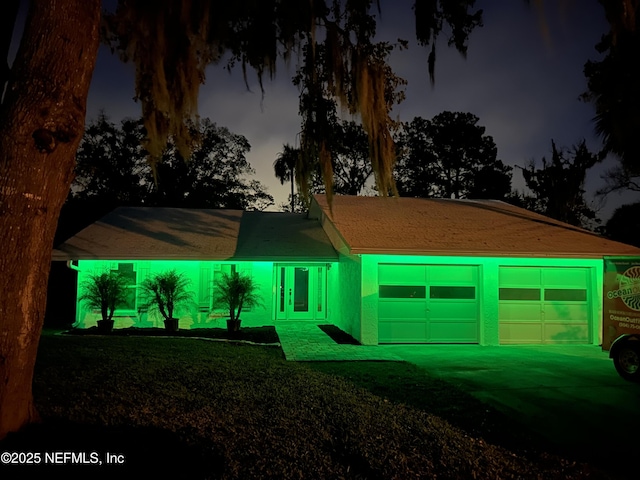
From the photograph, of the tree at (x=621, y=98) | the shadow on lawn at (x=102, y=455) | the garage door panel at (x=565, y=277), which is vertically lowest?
the shadow on lawn at (x=102, y=455)

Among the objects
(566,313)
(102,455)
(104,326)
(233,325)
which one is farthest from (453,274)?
(102,455)

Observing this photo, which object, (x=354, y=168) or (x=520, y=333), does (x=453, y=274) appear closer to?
(x=520, y=333)

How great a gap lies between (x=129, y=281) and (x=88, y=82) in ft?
32.3

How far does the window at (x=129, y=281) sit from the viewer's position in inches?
517

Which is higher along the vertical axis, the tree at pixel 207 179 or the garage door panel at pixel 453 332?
the tree at pixel 207 179

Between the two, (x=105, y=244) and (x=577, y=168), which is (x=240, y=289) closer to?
(x=105, y=244)

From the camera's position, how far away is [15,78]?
12.9 feet

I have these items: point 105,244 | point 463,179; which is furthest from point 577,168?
point 105,244

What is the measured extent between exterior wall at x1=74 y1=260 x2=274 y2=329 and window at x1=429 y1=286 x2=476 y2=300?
4.86 m

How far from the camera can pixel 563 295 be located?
11.7m

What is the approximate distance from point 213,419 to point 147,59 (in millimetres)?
3940

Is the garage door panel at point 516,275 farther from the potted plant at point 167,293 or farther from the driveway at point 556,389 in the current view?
the potted plant at point 167,293

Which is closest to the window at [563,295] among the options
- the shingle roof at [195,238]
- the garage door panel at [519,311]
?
the garage door panel at [519,311]

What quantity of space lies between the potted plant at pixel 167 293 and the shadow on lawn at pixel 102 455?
27.8 feet
